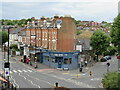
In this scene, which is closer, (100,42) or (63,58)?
(63,58)

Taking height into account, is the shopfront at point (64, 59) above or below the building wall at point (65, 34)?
below

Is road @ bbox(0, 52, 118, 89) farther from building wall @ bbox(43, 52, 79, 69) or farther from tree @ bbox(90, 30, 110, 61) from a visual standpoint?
tree @ bbox(90, 30, 110, 61)

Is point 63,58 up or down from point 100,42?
down

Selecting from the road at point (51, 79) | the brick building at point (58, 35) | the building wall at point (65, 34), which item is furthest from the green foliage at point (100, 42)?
the road at point (51, 79)

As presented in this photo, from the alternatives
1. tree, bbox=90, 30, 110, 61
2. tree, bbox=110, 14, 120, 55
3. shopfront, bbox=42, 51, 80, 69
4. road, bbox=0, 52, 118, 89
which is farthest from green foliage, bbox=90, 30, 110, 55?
road, bbox=0, 52, 118, 89

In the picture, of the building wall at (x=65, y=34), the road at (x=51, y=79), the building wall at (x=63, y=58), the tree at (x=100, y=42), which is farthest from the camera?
the tree at (x=100, y=42)

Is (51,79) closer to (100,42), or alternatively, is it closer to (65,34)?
(65,34)

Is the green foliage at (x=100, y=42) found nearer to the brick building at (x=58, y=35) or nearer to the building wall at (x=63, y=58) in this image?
the brick building at (x=58, y=35)

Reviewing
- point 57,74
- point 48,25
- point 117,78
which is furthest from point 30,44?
point 117,78

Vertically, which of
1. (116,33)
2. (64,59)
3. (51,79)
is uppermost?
(116,33)

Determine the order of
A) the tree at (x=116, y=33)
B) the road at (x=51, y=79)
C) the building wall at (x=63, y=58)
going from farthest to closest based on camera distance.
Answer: the building wall at (x=63, y=58), the tree at (x=116, y=33), the road at (x=51, y=79)

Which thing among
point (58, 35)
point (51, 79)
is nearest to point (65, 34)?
point (58, 35)

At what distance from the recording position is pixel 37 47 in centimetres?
6756

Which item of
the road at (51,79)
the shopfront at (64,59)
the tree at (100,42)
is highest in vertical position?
the tree at (100,42)
